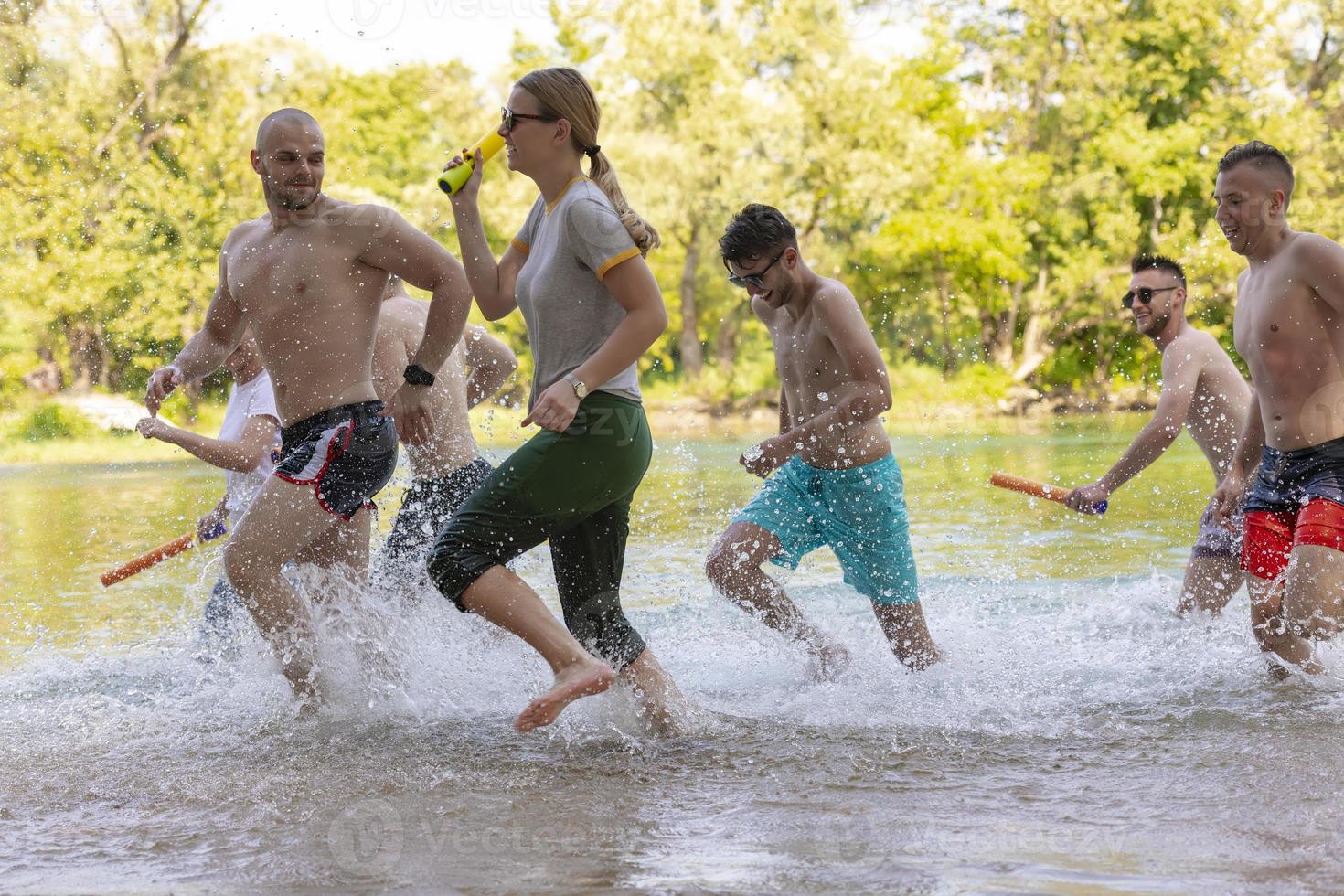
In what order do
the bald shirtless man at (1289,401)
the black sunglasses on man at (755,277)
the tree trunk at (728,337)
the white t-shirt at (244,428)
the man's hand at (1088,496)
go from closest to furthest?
1. the bald shirtless man at (1289,401)
2. the black sunglasses on man at (755,277)
3. the white t-shirt at (244,428)
4. the man's hand at (1088,496)
5. the tree trunk at (728,337)

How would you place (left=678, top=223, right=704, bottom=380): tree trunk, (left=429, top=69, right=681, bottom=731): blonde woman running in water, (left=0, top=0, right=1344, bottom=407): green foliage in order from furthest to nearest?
(left=678, top=223, right=704, bottom=380): tree trunk < (left=0, top=0, right=1344, bottom=407): green foliage < (left=429, top=69, right=681, bottom=731): blonde woman running in water

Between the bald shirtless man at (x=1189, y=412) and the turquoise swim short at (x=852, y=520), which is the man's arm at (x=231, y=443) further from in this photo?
the bald shirtless man at (x=1189, y=412)

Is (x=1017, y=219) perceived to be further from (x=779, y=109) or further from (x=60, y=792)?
(x=60, y=792)

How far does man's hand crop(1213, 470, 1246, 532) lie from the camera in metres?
5.17

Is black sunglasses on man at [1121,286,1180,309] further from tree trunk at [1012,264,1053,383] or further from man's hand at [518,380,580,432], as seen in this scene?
tree trunk at [1012,264,1053,383]

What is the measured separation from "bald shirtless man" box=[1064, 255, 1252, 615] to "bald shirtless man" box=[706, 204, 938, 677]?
93cm

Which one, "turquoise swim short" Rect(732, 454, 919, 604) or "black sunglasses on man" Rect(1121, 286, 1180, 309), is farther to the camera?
"black sunglasses on man" Rect(1121, 286, 1180, 309)

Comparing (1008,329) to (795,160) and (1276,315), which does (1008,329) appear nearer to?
(795,160)

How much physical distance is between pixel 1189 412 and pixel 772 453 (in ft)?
6.93

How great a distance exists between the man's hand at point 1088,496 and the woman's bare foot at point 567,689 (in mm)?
2484

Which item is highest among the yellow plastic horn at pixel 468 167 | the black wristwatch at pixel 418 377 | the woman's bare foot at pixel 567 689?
the yellow plastic horn at pixel 468 167

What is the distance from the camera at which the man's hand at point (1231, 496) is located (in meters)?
5.17

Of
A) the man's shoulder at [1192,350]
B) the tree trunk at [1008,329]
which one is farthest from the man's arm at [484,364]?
the tree trunk at [1008,329]

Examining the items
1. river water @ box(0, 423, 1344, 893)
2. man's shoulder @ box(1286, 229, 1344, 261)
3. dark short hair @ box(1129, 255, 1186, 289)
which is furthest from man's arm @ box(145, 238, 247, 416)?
dark short hair @ box(1129, 255, 1186, 289)
